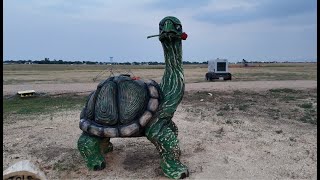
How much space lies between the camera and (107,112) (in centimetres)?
502

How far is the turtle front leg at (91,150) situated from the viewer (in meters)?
5.18

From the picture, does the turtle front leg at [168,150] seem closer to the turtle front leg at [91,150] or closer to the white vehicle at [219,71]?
the turtle front leg at [91,150]

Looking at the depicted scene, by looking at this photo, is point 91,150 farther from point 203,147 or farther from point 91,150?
point 203,147

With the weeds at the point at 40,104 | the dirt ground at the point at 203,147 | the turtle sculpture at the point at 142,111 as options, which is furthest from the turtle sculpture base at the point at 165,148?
the weeds at the point at 40,104

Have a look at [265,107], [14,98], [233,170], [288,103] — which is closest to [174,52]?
[233,170]

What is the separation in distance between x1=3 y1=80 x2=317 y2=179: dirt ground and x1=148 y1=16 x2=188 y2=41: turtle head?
1.90 m

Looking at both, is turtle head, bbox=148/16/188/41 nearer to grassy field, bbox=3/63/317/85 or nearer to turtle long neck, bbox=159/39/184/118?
turtle long neck, bbox=159/39/184/118

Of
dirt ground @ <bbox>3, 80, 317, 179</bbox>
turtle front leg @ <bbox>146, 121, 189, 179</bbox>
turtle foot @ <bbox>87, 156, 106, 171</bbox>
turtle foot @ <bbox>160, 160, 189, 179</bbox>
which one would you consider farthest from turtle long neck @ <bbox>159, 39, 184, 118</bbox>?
turtle foot @ <bbox>87, 156, 106, 171</bbox>

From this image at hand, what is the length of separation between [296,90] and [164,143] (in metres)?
13.2

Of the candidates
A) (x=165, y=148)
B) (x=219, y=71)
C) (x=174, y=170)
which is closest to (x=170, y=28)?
(x=165, y=148)

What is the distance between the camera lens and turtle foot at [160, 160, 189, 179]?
16.5 feet

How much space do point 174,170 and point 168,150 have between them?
0.92 ft

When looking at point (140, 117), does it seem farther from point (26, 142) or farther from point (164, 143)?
point (26, 142)

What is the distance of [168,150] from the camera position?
5035 millimetres
